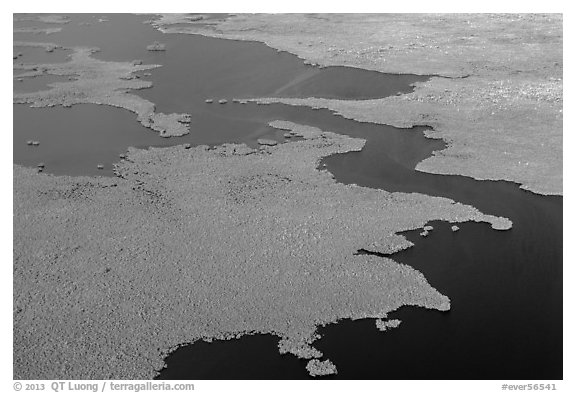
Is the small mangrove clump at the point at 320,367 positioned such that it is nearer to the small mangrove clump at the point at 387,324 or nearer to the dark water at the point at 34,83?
the small mangrove clump at the point at 387,324

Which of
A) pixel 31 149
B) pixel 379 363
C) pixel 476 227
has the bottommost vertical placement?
pixel 379 363

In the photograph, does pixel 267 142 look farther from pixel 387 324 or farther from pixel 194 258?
pixel 387 324

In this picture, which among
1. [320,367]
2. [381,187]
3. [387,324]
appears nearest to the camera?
[320,367]

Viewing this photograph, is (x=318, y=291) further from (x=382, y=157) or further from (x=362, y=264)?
(x=382, y=157)

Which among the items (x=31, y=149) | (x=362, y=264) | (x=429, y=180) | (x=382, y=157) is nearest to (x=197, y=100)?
(x=31, y=149)

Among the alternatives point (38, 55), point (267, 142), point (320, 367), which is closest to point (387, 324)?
point (320, 367)

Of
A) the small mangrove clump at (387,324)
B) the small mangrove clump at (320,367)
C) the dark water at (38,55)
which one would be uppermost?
the dark water at (38,55)

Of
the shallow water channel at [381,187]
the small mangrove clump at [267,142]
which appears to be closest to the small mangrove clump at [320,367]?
the shallow water channel at [381,187]

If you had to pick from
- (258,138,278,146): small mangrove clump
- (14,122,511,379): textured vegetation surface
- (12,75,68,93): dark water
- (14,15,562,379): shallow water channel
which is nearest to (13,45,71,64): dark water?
(14,15,562,379): shallow water channel
